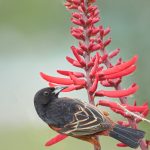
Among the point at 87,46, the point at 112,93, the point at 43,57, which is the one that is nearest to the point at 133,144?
the point at 112,93

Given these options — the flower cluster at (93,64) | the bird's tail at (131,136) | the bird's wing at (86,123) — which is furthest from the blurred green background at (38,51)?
the flower cluster at (93,64)

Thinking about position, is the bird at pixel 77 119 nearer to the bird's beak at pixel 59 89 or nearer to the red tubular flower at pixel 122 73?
the bird's beak at pixel 59 89

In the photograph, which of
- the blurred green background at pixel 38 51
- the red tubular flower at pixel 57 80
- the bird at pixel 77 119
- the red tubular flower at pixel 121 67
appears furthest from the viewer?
the blurred green background at pixel 38 51

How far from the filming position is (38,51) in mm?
13125

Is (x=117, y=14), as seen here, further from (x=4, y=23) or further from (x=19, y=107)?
(x=19, y=107)

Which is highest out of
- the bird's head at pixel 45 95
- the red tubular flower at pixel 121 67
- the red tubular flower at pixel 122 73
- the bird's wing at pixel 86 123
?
the red tubular flower at pixel 121 67

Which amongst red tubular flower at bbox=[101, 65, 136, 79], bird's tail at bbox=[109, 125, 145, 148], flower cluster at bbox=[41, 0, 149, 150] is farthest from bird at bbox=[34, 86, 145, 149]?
red tubular flower at bbox=[101, 65, 136, 79]

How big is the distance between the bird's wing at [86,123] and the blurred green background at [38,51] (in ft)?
11.8

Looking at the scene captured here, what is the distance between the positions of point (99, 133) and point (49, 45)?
8.84 m

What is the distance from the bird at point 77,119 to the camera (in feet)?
16.4

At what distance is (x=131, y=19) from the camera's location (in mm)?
11938

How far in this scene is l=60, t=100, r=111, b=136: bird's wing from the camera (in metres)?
5.12

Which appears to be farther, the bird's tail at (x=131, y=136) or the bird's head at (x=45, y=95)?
the bird's head at (x=45, y=95)

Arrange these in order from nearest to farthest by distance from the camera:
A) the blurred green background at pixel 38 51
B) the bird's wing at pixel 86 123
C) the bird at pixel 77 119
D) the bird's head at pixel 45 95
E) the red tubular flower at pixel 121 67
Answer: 1. the red tubular flower at pixel 121 67
2. the bird at pixel 77 119
3. the bird's wing at pixel 86 123
4. the bird's head at pixel 45 95
5. the blurred green background at pixel 38 51
